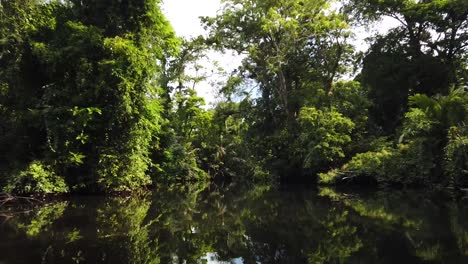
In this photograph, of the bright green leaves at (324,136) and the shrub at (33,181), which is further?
the bright green leaves at (324,136)

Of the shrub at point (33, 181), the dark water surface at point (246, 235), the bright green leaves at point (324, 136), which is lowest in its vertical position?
the dark water surface at point (246, 235)

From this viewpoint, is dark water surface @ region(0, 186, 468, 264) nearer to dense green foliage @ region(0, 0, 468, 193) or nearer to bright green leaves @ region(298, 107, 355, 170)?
dense green foliage @ region(0, 0, 468, 193)

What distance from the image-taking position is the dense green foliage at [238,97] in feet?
49.4

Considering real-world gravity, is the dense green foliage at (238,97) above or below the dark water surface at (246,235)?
above

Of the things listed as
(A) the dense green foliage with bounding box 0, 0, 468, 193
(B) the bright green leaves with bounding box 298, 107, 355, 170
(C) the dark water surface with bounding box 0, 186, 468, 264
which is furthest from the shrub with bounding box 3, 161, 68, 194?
(B) the bright green leaves with bounding box 298, 107, 355, 170

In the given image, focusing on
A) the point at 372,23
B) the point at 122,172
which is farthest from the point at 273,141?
the point at 122,172

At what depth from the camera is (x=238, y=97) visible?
2812cm

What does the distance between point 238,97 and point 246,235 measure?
21.3 metres

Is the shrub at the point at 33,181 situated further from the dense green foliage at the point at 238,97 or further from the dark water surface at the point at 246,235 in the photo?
the dark water surface at the point at 246,235

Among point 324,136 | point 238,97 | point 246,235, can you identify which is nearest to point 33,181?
point 246,235

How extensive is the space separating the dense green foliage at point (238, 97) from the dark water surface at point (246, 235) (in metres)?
4.76

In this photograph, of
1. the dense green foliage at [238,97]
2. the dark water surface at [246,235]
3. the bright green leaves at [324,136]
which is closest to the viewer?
the dark water surface at [246,235]

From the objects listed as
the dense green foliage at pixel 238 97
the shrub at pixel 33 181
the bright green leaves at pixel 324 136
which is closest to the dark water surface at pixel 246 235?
the shrub at pixel 33 181

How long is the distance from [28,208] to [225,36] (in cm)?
1762
